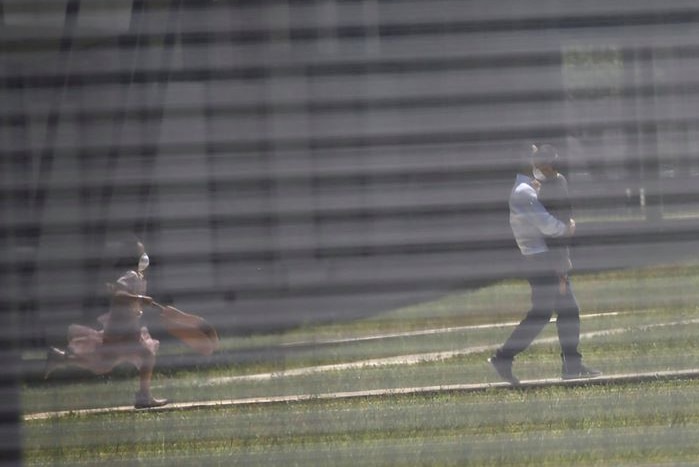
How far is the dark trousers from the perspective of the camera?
14.2ft

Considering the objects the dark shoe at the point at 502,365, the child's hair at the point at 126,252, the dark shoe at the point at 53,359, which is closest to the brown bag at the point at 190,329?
the child's hair at the point at 126,252

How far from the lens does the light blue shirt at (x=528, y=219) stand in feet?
13.9

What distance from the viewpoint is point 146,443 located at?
445 cm

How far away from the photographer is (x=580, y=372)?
179 inches

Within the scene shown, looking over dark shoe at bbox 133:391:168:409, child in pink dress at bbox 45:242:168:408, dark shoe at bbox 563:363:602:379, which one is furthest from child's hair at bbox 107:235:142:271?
dark shoe at bbox 563:363:602:379

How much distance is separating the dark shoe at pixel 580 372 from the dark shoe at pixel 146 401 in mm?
1419

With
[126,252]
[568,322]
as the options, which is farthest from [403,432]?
[126,252]

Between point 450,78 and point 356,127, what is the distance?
0.35m

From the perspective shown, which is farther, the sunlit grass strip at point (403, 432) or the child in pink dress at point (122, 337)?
the sunlit grass strip at point (403, 432)

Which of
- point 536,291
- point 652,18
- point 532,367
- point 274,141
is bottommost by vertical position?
point 532,367

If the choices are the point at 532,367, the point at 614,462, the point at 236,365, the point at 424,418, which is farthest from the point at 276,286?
the point at 614,462

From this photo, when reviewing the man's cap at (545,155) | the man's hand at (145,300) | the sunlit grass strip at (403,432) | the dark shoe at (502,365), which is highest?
the man's cap at (545,155)

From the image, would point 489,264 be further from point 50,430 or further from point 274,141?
point 50,430

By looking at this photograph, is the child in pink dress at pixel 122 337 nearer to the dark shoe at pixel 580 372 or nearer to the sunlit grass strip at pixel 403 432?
the sunlit grass strip at pixel 403 432
